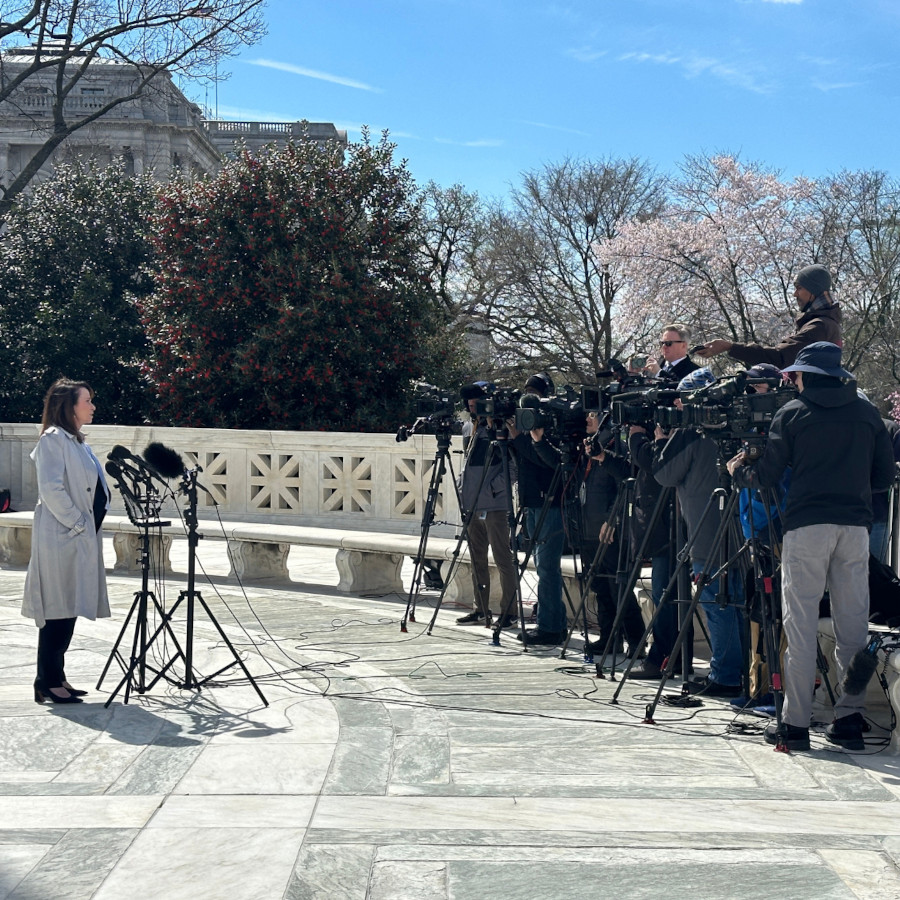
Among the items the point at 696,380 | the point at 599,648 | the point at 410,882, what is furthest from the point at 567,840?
the point at 599,648

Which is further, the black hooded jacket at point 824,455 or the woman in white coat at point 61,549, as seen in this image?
the woman in white coat at point 61,549

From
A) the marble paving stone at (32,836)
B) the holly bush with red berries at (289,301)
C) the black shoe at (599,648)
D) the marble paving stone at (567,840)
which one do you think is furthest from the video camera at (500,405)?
the holly bush with red berries at (289,301)

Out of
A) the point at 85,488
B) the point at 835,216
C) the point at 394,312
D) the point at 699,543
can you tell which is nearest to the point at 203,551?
the point at 394,312

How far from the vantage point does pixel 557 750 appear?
5.99m

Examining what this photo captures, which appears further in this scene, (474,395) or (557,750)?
(474,395)

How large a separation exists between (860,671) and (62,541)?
4543 millimetres

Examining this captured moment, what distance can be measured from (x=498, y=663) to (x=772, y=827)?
145 inches

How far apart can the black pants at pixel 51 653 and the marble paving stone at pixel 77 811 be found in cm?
184

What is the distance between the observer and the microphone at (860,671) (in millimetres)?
5926

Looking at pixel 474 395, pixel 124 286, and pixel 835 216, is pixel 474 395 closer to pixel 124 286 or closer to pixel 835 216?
pixel 124 286

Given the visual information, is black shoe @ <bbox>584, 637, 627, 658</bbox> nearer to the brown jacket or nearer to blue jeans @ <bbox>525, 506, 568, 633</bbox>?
blue jeans @ <bbox>525, 506, 568, 633</bbox>

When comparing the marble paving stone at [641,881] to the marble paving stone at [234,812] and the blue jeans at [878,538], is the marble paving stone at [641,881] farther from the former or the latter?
the blue jeans at [878,538]

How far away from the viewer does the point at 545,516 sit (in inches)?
346

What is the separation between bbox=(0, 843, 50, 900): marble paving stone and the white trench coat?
2.54 metres
